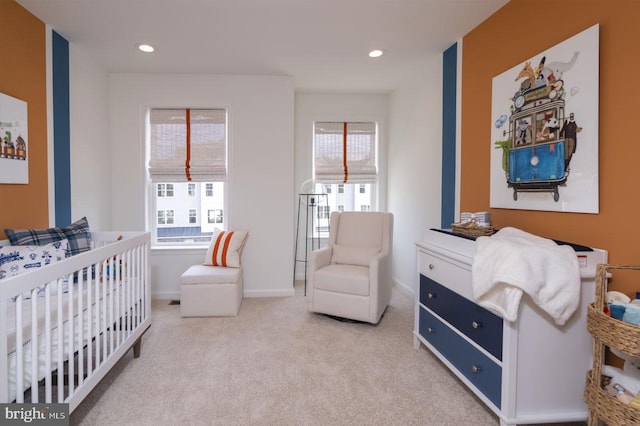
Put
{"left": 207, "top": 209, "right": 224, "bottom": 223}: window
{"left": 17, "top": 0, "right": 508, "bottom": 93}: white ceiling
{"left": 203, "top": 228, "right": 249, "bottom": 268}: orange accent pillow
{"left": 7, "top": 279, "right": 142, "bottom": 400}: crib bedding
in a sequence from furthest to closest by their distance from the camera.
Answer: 1. {"left": 207, "top": 209, "right": 224, "bottom": 223}: window
2. {"left": 203, "top": 228, "right": 249, "bottom": 268}: orange accent pillow
3. {"left": 17, "top": 0, "right": 508, "bottom": 93}: white ceiling
4. {"left": 7, "top": 279, "right": 142, "bottom": 400}: crib bedding

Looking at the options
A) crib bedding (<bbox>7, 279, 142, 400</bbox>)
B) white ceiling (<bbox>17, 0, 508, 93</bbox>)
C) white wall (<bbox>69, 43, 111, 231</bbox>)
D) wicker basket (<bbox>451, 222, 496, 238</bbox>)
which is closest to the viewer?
crib bedding (<bbox>7, 279, 142, 400</bbox>)

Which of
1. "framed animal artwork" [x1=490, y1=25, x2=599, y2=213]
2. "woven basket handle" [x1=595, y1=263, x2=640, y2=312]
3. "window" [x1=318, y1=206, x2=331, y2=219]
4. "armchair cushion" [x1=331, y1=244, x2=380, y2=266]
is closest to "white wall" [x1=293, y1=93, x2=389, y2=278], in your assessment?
"window" [x1=318, y1=206, x2=331, y2=219]

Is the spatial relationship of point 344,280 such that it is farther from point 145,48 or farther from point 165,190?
point 145,48

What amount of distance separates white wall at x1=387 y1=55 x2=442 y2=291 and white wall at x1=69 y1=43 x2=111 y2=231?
10.5ft

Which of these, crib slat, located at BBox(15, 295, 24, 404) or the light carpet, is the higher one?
crib slat, located at BBox(15, 295, 24, 404)

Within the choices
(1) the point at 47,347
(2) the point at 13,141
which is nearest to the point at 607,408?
(1) the point at 47,347

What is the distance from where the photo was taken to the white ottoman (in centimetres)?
305

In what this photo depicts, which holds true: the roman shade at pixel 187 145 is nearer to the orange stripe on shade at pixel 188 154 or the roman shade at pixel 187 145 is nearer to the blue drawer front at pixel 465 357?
the orange stripe on shade at pixel 188 154

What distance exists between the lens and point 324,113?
434 centimetres

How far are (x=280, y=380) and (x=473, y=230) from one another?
151 cm

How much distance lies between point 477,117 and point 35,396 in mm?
2954

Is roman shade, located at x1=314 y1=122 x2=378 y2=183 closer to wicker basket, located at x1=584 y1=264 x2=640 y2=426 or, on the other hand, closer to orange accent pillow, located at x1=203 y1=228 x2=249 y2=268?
orange accent pillow, located at x1=203 y1=228 x2=249 y2=268

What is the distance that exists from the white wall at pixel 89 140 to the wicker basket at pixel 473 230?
10.3ft

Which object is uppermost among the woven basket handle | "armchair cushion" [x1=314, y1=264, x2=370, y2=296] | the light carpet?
the woven basket handle
